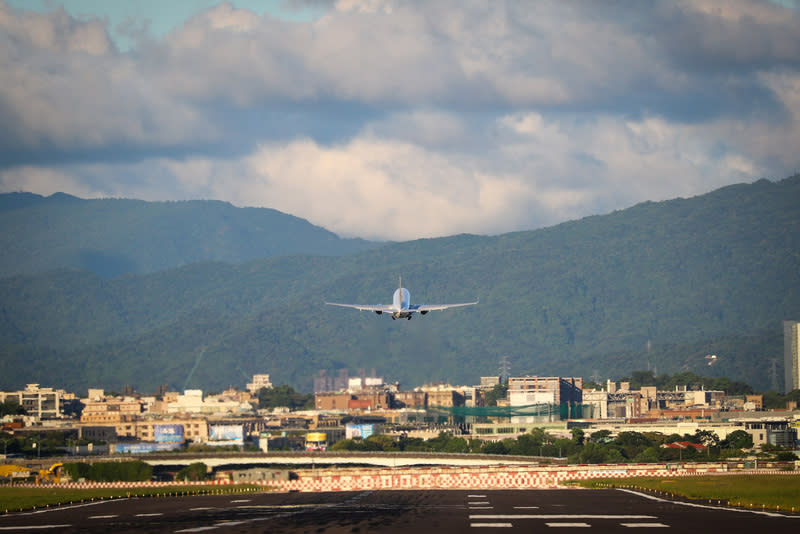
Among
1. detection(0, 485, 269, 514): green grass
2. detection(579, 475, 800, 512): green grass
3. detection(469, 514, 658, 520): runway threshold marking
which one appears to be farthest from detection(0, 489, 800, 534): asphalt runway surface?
detection(0, 485, 269, 514): green grass

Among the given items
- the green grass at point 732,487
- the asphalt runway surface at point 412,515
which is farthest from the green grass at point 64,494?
the green grass at point 732,487

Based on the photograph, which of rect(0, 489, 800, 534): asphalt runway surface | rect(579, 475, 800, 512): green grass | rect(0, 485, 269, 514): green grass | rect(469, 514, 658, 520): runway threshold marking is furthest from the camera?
rect(0, 485, 269, 514): green grass

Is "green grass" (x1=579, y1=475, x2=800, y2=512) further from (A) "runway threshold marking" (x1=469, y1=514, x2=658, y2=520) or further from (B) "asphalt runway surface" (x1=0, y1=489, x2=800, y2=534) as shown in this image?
(A) "runway threshold marking" (x1=469, y1=514, x2=658, y2=520)

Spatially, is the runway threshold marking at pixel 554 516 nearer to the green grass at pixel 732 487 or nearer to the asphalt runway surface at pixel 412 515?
the asphalt runway surface at pixel 412 515

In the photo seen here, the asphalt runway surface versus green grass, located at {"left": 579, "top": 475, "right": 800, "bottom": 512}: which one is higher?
green grass, located at {"left": 579, "top": 475, "right": 800, "bottom": 512}

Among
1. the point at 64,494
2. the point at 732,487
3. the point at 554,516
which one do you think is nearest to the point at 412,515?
the point at 554,516

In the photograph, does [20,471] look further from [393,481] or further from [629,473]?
[629,473]

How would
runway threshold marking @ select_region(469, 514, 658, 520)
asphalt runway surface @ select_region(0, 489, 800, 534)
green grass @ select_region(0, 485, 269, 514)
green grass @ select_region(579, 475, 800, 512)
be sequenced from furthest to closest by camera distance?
1. green grass @ select_region(0, 485, 269, 514)
2. green grass @ select_region(579, 475, 800, 512)
3. runway threshold marking @ select_region(469, 514, 658, 520)
4. asphalt runway surface @ select_region(0, 489, 800, 534)
